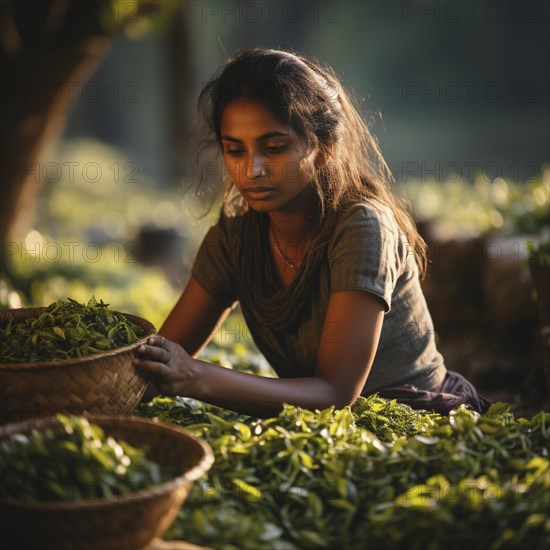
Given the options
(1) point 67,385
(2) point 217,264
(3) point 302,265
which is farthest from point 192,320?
(1) point 67,385

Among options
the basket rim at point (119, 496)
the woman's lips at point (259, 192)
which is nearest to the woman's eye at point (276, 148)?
the woman's lips at point (259, 192)

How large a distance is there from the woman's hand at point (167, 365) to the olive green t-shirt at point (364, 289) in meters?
0.44

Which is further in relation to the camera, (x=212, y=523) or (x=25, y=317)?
(x=25, y=317)

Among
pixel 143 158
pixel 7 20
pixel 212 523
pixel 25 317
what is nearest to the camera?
pixel 212 523

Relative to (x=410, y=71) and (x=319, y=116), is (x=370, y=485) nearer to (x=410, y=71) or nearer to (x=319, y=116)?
(x=319, y=116)

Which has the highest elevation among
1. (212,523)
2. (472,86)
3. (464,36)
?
(464,36)

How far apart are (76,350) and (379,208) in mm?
1079

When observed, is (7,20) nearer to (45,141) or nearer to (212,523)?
(45,141)

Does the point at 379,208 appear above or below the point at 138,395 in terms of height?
above

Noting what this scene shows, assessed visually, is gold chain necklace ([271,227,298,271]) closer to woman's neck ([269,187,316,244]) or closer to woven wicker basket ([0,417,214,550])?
woman's neck ([269,187,316,244])

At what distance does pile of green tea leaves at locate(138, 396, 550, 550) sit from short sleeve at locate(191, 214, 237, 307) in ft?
2.59

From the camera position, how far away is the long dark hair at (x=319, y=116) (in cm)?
253

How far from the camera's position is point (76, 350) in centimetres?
212

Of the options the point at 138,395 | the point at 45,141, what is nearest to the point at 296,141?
the point at 138,395
